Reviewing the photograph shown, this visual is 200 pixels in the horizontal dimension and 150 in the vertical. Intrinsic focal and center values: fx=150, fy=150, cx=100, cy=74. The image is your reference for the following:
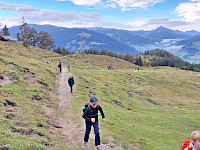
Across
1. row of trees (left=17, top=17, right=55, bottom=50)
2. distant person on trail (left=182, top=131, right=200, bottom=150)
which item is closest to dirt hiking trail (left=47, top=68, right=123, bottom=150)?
distant person on trail (left=182, top=131, right=200, bottom=150)

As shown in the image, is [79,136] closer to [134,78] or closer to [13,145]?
[13,145]

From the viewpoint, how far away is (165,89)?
62562 mm

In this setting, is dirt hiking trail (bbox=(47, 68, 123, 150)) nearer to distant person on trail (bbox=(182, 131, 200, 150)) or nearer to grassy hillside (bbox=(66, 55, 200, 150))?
grassy hillside (bbox=(66, 55, 200, 150))

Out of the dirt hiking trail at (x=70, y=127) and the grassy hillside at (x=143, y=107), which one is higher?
the dirt hiking trail at (x=70, y=127)

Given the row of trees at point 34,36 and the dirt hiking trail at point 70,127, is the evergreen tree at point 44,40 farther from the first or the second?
the dirt hiking trail at point 70,127

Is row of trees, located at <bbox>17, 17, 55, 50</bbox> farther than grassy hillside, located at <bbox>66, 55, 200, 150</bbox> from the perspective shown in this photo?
Yes

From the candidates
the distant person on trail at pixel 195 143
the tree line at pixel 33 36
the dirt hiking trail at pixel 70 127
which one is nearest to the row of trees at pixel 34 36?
the tree line at pixel 33 36

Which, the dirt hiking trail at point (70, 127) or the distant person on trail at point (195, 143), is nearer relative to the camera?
the distant person on trail at point (195, 143)

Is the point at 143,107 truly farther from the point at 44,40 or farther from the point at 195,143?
the point at 44,40

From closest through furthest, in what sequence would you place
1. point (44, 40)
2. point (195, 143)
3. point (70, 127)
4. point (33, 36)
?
point (195, 143) < point (70, 127) < point (33, 36) < point (44, 40)

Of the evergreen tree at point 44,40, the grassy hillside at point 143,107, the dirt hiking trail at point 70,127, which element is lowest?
the grassy hillside at point 143,107

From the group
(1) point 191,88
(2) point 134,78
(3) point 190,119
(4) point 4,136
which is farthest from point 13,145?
(1) point 191,88

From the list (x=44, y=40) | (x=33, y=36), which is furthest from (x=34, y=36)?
(x=44, y=40)

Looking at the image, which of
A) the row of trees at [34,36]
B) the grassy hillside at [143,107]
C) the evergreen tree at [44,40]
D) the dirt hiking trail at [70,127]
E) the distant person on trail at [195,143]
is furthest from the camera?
the evergreen tree at [44,40]
